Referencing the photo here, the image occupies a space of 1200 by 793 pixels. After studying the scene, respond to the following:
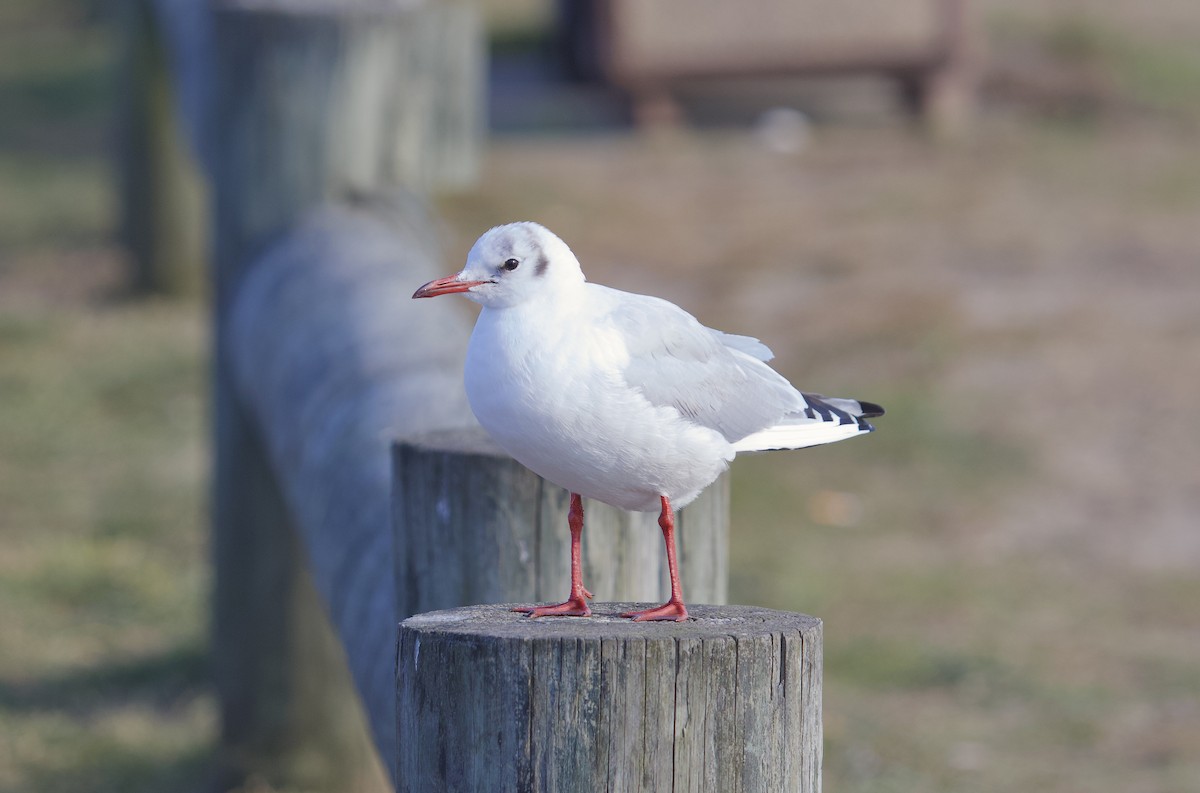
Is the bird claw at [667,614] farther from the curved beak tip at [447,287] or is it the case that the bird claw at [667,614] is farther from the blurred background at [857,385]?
the blurred background at [857,385]

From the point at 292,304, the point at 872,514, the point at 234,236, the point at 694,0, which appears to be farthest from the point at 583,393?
the point at 694,0

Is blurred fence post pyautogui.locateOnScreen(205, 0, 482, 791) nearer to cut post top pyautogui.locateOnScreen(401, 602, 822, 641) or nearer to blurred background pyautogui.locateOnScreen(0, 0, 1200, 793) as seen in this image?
blurred background pyautogui.locateOnScreen(0, 0, 1200, 793)

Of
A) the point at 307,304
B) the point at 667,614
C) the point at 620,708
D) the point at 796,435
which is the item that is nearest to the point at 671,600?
the point at 667,614

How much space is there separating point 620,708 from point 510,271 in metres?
0.44

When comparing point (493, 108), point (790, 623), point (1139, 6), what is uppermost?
point (1139, 6)

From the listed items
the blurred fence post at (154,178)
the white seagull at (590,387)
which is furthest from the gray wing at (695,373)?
the blurred fence post at (154,178)

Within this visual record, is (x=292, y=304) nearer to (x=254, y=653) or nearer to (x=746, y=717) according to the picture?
(x=254, y=653)

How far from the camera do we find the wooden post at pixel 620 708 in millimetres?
1280

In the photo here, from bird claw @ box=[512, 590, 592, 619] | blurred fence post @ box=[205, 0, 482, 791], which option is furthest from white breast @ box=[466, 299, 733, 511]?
blurred fence post @ box=[205, 0, 482, 791]

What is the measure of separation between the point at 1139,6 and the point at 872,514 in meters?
9.65

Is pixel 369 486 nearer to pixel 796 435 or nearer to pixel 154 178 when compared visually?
pixel 796 435

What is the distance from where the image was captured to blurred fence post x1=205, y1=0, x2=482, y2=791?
241 cm

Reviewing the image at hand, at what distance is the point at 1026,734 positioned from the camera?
12.6ft

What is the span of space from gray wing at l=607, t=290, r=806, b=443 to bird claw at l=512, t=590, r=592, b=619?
0.20m
